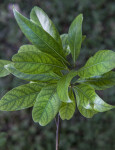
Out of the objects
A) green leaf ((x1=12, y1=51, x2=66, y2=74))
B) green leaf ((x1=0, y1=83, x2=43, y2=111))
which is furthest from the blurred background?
green leaf ((x1=12, y1=51, x2=66, y2=74))

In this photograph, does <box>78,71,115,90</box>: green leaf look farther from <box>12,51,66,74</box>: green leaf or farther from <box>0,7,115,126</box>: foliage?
<box>12,51,66,74</box>: green leaf

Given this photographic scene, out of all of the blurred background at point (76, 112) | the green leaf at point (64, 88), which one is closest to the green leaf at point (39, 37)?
the green leaf at point (64, 88)

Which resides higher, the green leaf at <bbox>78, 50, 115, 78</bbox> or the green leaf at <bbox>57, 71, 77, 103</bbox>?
the green leaf at <bbox>78, 50, 115, 78</bbox>

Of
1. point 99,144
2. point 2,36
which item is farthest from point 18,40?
point 99,144

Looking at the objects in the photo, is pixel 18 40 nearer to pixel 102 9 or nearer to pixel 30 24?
pixel 102 9

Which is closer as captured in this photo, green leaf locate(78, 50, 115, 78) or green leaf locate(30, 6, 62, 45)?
green leaf locate(78, 50, 115, 78)

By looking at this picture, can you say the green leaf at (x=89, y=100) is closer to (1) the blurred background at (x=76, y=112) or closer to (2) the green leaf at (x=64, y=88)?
(2) the green leaf at (x=64, y=88)

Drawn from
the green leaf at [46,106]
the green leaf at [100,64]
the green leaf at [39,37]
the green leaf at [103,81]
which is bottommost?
the green leaf at [46,106]

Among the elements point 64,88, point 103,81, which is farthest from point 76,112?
point 64,88

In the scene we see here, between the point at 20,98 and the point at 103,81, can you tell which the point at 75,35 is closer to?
the point at 103,81
